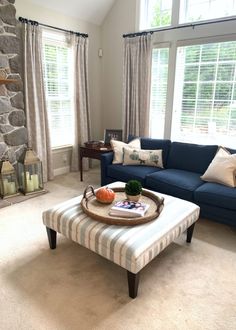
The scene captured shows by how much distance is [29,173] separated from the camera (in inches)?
138

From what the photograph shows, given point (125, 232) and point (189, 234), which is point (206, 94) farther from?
point (125, 232)

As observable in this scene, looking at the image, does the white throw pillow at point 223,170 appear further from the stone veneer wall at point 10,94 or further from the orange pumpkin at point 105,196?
the stone veneer wall at point 10,94

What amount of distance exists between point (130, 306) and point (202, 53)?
331 centimetres

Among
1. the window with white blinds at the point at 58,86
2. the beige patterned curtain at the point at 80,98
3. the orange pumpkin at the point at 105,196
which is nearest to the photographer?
the orange pumpkin at the point at 105,196

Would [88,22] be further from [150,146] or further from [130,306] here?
[130,306]

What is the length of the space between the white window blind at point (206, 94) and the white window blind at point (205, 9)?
38cm

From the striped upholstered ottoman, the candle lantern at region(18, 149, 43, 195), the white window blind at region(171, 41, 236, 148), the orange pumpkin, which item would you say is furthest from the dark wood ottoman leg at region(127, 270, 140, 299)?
the white window blind at region(171, 41, 236, 148)

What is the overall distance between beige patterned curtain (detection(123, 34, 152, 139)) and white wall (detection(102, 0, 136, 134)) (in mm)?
344

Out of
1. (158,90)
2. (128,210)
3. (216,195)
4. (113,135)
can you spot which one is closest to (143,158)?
(113,135)

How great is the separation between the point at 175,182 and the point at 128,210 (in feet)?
3.48

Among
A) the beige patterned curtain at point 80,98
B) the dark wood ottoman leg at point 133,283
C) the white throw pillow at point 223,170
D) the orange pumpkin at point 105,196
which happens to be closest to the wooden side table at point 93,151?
the beige patterned curtain at point 80,98

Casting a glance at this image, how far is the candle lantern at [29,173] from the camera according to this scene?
3432 mm

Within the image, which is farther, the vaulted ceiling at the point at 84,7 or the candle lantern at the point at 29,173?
the vaulted ceiling at the point at 84,7

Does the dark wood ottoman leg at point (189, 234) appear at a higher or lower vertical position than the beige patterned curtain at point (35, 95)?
lower
